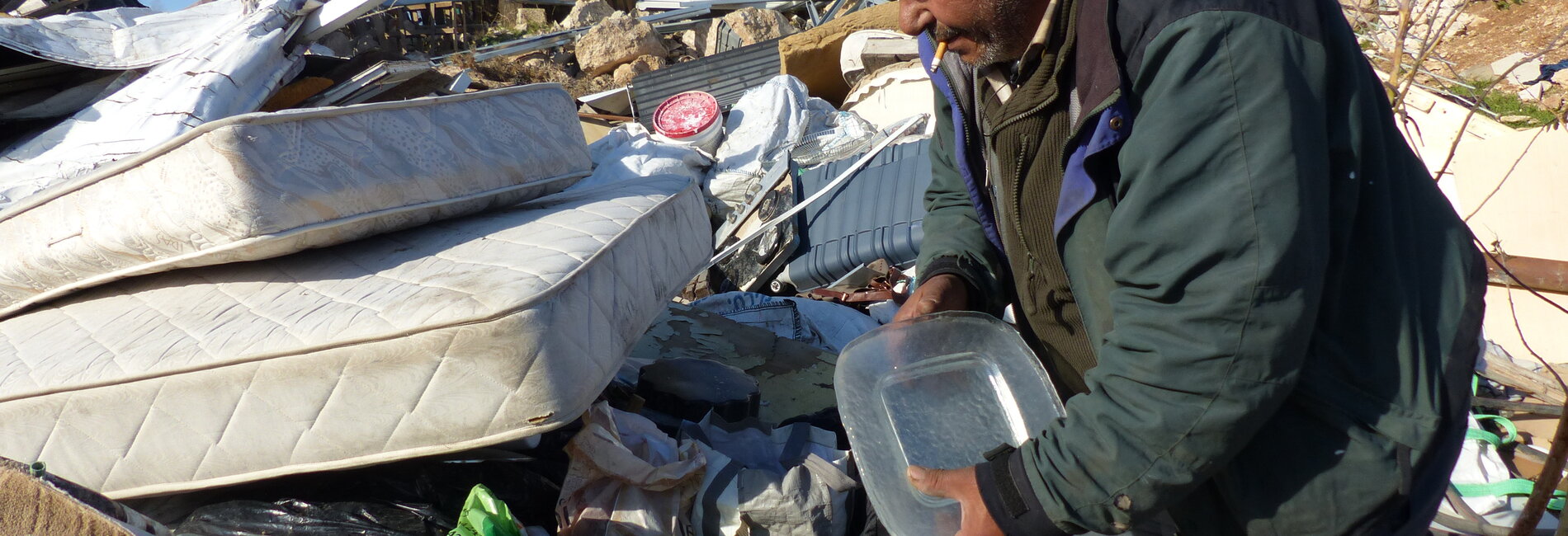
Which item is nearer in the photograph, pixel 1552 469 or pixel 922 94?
pixel 1552 469

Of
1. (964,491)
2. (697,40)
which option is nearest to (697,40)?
(697,40)

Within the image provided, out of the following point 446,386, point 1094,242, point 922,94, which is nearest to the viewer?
point 1094,242

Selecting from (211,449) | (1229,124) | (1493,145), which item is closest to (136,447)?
(211,449)

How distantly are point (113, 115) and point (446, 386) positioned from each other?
2771mm

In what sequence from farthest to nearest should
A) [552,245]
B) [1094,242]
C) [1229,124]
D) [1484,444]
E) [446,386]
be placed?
[1484,444] < [552,245] < [446,386] < [1094,242] < [1229,124]

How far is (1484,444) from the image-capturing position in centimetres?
238

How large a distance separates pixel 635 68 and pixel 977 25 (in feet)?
21.9

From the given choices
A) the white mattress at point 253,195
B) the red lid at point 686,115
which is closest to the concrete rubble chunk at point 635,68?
the red lid at point 686,115

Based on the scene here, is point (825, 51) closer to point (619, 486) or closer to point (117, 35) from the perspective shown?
point (117, 35)

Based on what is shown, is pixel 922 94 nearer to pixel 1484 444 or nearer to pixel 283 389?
pixel 1484 444

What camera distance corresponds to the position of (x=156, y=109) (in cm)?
342

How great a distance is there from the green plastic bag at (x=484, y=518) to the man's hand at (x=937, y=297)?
81 centimetres

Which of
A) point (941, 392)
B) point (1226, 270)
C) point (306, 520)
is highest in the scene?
point (1226, 270)

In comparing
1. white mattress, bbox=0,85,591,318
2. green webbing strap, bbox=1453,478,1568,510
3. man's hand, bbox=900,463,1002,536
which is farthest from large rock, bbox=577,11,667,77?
man's hand, bbox=900,463,1002,536
